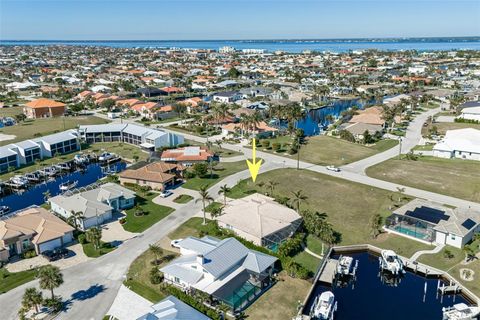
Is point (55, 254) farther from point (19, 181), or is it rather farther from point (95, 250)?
point (19, 181)

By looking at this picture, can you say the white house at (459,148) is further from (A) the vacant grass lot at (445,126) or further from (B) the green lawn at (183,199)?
(B) the green lawn at (183,199)

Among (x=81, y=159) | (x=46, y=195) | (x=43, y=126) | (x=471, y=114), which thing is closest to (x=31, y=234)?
(x=46, y=195)

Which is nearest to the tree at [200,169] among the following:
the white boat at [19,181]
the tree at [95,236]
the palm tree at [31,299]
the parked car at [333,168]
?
the parked car at [333,168]

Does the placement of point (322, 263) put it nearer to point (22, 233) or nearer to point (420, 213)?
point (420, 213)

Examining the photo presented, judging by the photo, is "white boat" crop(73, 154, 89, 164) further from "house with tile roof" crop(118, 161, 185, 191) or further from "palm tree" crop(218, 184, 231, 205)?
"palm tree" crop(218, 184, 231, 205)

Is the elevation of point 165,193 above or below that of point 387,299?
above

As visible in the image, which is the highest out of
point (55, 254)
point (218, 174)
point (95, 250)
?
point (218, 174)
